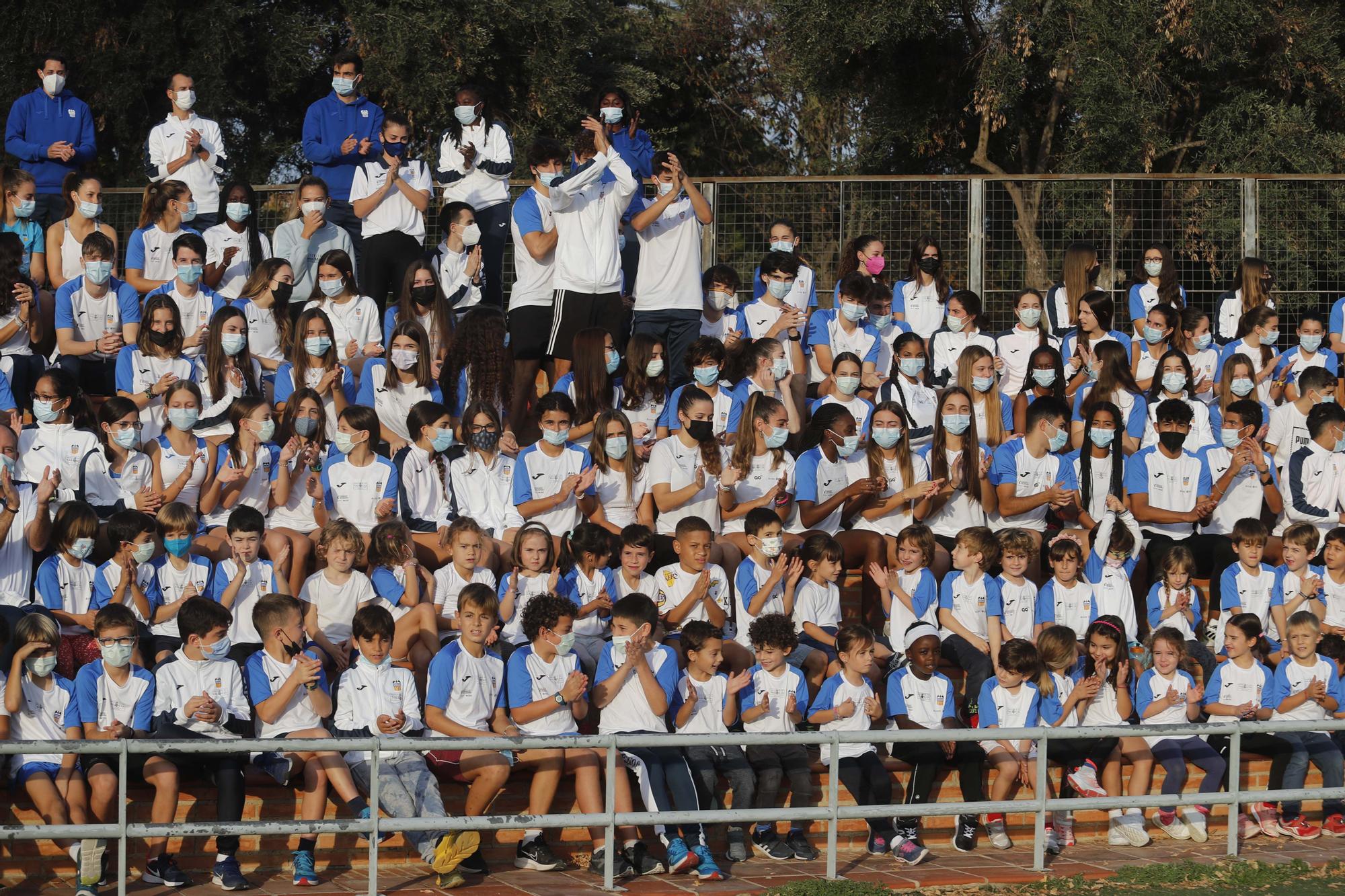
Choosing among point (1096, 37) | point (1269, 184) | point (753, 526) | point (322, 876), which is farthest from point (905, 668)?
point (1096, 37)

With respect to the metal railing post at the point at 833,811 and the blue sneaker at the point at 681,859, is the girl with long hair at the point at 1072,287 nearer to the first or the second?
the metal railing post at the point at 833,811

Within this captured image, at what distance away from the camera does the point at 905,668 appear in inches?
427

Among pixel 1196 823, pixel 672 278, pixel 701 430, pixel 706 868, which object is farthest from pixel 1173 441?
pixel 706 868

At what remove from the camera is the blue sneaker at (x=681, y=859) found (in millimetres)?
9508

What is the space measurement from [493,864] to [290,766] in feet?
4.11

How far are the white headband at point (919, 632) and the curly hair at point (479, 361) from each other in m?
3.64

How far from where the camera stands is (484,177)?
14.5 meters

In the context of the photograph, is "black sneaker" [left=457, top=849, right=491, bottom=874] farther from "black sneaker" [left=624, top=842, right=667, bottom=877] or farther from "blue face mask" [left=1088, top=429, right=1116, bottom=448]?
"blue face mask" [left=1088, top=429, right=1116, bottom=448]

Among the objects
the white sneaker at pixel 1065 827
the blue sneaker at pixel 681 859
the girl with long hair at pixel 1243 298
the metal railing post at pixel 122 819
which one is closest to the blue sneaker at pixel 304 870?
the metal railing post at pixel 122 819

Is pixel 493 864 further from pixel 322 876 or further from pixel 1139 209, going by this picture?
pixel 1139 209

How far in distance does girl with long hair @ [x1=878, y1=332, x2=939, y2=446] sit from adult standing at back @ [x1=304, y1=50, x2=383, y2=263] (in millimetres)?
4608

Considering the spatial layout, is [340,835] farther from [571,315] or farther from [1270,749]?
[1270,749]

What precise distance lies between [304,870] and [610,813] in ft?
5.67

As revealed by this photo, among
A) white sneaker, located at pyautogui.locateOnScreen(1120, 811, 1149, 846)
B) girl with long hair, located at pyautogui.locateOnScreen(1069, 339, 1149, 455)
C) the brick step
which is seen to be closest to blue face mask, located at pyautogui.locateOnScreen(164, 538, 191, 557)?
the brick step
